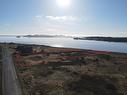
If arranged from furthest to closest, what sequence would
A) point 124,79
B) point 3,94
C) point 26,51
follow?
1. point 26,51
2. point 124,79
3. point 3,94

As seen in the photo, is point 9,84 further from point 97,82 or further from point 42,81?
point 97,82

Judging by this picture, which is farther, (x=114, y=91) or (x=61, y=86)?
(x=61, y=86)

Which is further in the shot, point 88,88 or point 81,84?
point 81,84

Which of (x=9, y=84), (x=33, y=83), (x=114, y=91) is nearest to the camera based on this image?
(x=114, y=91)

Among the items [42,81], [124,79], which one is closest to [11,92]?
[42,81]

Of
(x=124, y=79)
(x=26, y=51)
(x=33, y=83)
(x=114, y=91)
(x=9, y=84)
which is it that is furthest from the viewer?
(x=26, y=51)

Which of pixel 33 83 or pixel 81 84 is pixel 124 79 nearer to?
pixel 81 84

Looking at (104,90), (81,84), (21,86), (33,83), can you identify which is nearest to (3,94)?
(21,86)

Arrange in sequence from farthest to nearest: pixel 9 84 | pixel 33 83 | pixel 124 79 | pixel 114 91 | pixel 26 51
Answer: pixel 26 51 < pixel 124 79 < pixel 33 83 < pixel 9 84 < pixel 114 91

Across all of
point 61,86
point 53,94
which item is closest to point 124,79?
point 61,86
